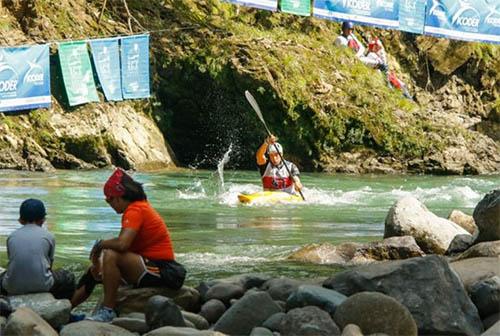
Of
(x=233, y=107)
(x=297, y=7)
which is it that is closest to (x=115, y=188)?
Result: (x=297, y=7)

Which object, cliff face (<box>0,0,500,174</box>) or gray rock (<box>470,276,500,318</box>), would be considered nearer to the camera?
gray rock (<box>470,276,500,318</box>)

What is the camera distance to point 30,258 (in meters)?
6.60

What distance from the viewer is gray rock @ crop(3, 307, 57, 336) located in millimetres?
5551

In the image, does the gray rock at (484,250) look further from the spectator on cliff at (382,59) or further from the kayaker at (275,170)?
the spectator on cliff at (382,59)

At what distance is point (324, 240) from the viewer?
40.3 ft

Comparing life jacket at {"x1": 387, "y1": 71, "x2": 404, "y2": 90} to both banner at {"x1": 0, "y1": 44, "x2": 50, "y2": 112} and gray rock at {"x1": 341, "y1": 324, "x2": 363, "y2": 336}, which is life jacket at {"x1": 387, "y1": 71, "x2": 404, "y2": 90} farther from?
gray rock at {"x1": 341, "y1": 324, "x2": 363, "y2": 336}

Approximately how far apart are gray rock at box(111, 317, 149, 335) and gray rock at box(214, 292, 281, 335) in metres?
0.45

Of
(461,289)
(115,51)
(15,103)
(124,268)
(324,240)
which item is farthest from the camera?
(115,51)

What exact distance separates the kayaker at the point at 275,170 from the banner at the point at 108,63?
6.65 meters

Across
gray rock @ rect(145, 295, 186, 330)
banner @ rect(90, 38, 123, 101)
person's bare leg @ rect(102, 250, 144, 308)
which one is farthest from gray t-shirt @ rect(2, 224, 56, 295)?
banner @ rect(90, 38, 123, 101)

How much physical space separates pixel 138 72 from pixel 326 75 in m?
5.58

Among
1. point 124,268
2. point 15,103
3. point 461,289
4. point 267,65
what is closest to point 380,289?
point 461,289

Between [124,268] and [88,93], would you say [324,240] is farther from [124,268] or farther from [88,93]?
[88,93]

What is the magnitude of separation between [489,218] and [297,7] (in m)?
15.8
